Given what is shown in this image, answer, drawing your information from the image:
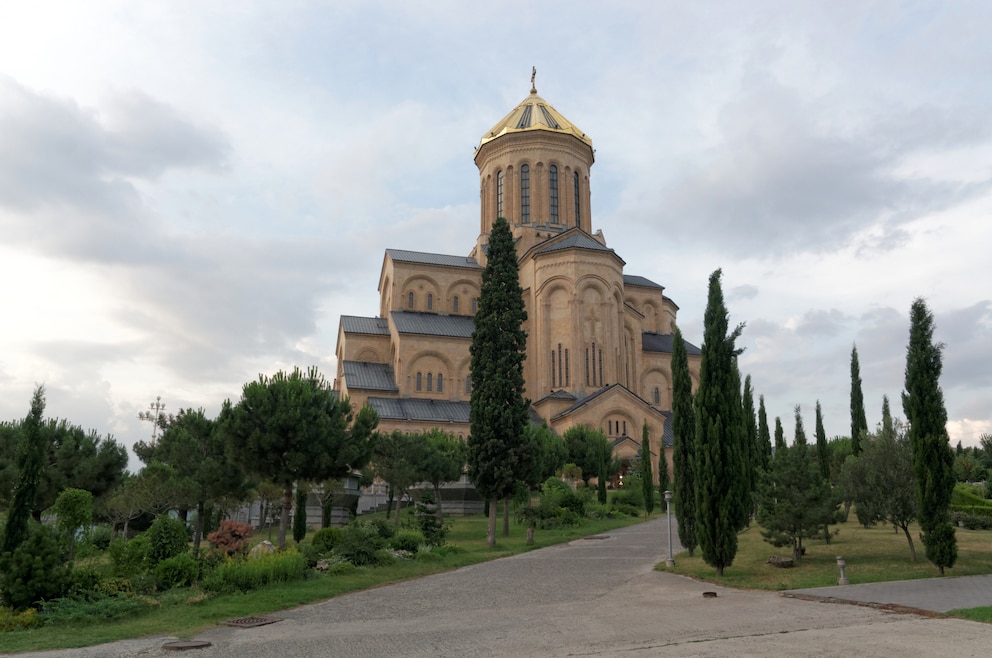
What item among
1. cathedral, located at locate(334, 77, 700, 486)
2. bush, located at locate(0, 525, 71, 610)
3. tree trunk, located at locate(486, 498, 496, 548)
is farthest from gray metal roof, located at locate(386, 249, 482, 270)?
bush, located at locate(0, 525, 71, 610)

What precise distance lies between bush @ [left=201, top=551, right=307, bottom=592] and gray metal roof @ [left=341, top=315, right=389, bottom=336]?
1288 inches

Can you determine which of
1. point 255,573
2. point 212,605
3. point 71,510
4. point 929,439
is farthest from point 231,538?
point 929,439

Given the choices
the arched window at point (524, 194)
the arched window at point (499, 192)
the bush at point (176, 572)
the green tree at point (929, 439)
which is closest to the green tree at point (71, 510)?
the bush at point (176, 572)

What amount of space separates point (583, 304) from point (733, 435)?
28997 mm

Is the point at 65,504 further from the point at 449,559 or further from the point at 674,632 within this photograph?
the point at 674,632

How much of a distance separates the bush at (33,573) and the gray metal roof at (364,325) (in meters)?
34.9

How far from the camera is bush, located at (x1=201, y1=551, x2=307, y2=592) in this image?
1360 cm

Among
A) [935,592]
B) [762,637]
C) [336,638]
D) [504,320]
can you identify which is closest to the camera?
[762,637]

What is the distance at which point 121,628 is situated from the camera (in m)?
10.8

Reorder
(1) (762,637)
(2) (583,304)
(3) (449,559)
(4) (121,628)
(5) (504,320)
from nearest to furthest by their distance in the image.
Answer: (1) (762,637)
(4) (121,628)
(3) (449,559)
(5) (504,320)
(2) (583,304)

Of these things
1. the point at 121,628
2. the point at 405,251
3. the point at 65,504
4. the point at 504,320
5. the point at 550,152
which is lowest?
the point at 121,628

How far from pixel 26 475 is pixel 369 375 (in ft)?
101

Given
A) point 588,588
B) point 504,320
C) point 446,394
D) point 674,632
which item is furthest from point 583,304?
point 674,632

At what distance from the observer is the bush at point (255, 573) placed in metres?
13.6
